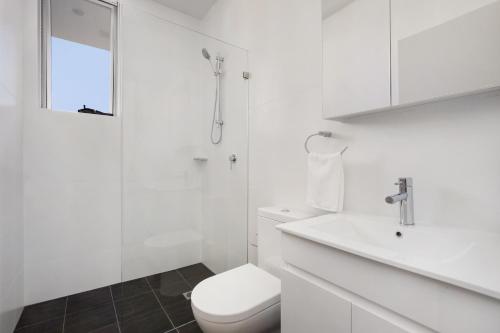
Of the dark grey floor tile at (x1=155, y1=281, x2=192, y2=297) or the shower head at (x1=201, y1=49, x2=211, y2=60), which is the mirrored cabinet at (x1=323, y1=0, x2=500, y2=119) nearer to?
the shower head at (x1=201, y1=49, x2=211, y2=60)

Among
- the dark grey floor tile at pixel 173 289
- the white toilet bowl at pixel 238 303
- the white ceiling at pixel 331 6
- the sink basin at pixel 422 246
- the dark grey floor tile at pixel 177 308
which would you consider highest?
the white ceiling at pixel 331 6

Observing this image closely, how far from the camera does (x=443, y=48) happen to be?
2.87ft

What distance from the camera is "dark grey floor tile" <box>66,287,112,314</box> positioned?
5.77 feet

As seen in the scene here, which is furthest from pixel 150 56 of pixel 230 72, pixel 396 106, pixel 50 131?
pixel 396 106

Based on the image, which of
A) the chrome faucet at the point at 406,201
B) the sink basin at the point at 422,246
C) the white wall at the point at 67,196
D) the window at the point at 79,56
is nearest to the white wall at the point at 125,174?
the white wall at the point at 67,196

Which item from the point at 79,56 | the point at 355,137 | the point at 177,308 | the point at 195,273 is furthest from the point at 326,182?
the point at 79,56

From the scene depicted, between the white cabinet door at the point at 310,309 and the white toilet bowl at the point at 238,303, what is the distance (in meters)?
0.17

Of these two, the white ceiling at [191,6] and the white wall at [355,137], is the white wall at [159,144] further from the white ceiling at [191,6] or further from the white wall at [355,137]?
the white wall at [355,137]

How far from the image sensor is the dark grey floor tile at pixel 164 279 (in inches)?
75.6

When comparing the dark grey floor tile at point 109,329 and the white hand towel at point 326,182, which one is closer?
the white hand towel at point 326,182

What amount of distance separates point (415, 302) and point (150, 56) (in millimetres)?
2396

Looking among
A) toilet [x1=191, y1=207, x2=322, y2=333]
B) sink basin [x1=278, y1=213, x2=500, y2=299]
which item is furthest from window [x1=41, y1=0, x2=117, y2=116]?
sink basin [x1=278, y1=213, x2=500, y2=299]

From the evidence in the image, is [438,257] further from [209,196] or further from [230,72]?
[230,72]

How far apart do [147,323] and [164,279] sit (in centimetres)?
42
